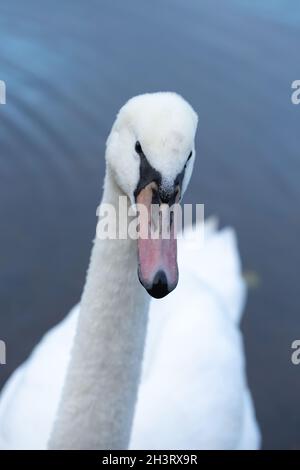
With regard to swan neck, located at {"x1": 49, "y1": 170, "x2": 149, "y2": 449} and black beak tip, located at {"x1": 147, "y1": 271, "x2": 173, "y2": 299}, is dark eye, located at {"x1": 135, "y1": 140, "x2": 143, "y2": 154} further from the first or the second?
black beak tip, located at {"x1": 147, "y1": 271, "x2": 173, "y2": 299}

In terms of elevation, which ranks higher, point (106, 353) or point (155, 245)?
point (155, 245)

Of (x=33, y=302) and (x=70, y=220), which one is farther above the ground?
(x=70, y=220)

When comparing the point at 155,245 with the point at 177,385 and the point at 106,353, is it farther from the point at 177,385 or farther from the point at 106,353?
the point at 177,385

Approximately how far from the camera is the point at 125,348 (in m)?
2.91

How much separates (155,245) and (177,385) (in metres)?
1.93

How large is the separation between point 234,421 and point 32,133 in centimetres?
324

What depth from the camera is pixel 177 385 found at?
4.12 m

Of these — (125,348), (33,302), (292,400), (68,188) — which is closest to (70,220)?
(68,188)

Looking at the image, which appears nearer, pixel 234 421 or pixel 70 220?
pixel 234 421

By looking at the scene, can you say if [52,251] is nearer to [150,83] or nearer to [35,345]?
[35,345]

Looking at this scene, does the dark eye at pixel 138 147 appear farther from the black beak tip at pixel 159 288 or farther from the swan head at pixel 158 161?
the black beak tip at pixel 159 288

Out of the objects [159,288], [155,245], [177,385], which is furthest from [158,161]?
[177,385]

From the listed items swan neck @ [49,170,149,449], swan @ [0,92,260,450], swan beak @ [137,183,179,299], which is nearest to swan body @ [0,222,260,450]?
swan @ [0,92,260,450]

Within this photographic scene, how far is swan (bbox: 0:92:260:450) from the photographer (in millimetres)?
2361
